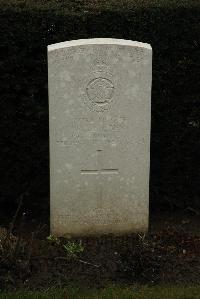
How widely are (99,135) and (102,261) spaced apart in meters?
1.07

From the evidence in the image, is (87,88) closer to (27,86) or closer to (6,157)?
(27,86)

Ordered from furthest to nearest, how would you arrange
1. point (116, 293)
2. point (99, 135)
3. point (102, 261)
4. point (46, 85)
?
point (46, 85)
point (99, 135)
point (102, 261)
point (116, 293)

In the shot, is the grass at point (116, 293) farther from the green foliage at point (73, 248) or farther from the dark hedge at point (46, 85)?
the dark hedge at point (46, 85)

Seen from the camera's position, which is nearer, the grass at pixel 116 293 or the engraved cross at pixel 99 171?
the grass at pixel 116 293

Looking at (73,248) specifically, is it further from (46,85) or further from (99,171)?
(46,85)

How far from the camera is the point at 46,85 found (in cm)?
570

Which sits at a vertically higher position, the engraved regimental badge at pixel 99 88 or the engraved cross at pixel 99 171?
the engraved regimental badge at pixel 99 88

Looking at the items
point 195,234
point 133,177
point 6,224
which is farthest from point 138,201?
point 6,224

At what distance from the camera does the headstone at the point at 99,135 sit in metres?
5.02

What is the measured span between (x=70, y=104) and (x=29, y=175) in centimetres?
118

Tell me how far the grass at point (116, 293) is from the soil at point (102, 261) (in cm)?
12

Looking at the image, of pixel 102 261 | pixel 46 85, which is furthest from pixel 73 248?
pixel 46 85

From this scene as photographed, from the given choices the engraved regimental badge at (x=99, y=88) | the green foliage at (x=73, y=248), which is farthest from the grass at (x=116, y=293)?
the engraved regimental badge at (x=99, y=88)

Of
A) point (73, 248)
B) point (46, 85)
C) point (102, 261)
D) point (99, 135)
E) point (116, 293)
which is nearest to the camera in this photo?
point (116, 293)
